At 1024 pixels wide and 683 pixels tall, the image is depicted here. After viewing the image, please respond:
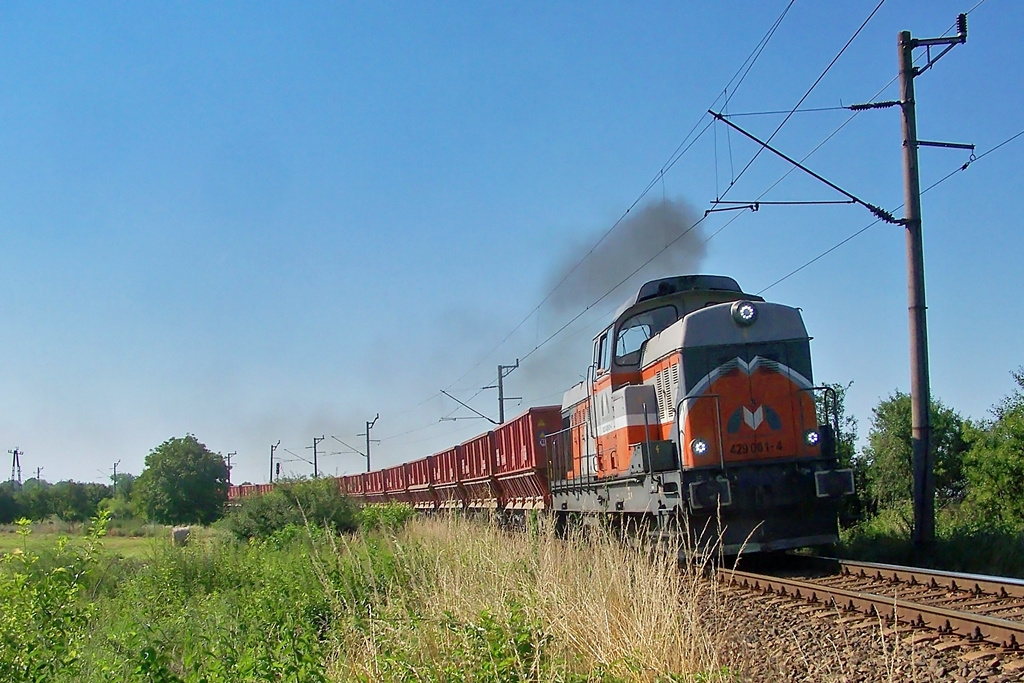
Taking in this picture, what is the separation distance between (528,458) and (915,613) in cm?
1147

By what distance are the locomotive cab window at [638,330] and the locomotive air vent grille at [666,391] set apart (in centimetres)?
86

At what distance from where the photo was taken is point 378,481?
122 feet

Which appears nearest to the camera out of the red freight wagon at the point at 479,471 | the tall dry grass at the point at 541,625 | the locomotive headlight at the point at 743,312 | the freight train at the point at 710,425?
the tall dry grass at the point at 541,625

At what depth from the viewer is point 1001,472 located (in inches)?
635

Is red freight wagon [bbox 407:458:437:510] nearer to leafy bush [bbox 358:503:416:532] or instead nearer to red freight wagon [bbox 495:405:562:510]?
leafy bush [bbox 358:503:416:532]

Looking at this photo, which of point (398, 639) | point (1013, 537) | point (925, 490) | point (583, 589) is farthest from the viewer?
point (925, 490)

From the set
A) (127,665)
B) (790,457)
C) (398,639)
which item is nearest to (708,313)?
(790,457)

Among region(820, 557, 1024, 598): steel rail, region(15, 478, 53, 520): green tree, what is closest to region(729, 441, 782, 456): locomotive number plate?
region(820, 557, 1024, 598): steel rail

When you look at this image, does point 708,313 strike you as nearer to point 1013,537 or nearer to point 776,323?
point 776,323

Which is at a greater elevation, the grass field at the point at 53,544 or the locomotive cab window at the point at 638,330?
the locomotive cab window at the point at 638,330

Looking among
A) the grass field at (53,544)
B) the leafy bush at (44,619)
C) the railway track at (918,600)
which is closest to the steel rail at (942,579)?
the railway track at (918,600)

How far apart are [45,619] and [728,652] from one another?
5.82 meters

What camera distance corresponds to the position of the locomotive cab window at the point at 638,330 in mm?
12992

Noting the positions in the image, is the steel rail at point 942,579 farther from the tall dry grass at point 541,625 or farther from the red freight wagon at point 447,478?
the red freight wagon at point 447,478
